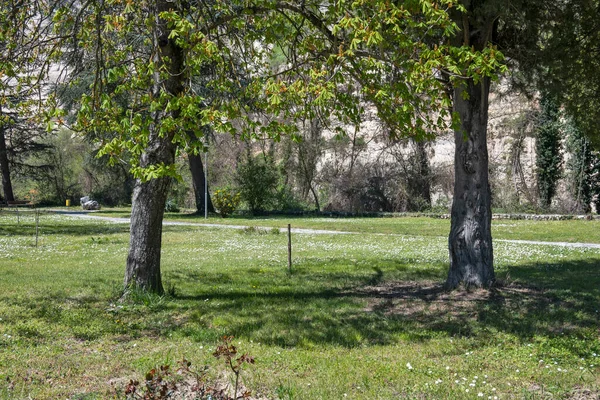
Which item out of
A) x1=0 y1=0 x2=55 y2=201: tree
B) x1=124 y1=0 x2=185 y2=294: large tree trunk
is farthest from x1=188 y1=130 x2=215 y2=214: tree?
x1=124 y1=0 x2=185 y2=294: large tree trunk

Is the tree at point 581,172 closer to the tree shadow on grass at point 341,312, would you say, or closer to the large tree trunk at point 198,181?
the large tree trunk at point 198,181

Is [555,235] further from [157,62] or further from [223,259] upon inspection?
[157,62]

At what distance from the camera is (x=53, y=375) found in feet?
18.1

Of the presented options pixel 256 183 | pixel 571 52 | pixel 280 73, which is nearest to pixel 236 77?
pixel 280 73

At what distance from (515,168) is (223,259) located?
2624 centimetres

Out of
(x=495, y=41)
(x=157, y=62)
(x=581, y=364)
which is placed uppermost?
(x=495, y=41)

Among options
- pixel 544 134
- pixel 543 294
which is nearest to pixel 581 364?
pixel 543 294

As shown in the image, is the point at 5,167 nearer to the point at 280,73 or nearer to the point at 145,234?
the point at 145,234

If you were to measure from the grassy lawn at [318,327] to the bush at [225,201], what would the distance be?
68.8 ft

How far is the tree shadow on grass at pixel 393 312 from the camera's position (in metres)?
7.11

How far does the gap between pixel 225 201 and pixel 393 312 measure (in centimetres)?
2783

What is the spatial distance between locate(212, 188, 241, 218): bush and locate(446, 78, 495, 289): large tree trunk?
26.9 meters

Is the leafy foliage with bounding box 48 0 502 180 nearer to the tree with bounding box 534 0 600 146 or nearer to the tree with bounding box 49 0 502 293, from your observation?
the tree with bounding box 49 0 502 293

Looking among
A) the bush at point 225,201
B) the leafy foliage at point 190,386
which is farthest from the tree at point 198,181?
the leafy foliage at point 190,386
